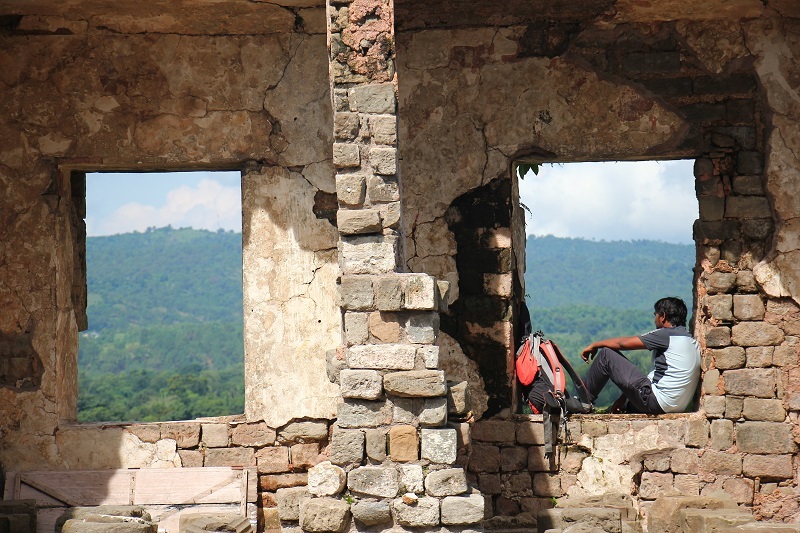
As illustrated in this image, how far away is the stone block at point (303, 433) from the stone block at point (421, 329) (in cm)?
179

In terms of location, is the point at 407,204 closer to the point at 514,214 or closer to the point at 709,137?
the point at 514,214

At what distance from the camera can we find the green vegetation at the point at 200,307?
4766 centimetres

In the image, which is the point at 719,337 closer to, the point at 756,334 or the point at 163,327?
the point at 756,334

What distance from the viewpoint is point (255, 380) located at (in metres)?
8.21

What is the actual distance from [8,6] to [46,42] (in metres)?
0.37

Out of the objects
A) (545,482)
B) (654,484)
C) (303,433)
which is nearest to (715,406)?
(654,484)

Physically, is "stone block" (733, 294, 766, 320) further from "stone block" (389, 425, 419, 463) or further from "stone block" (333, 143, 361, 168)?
"stone block" (333, 143, 361, 168)

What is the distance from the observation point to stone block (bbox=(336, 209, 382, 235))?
22.5 ft

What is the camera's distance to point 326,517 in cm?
641

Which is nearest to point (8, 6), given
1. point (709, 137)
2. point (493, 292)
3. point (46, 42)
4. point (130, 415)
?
point (46, 42)

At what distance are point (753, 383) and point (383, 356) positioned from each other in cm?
302

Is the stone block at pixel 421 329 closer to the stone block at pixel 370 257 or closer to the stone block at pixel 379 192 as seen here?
the stone block at pixel 370 257

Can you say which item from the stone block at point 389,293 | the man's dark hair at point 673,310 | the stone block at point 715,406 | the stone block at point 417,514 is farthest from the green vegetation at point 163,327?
the stone block at point 417,514

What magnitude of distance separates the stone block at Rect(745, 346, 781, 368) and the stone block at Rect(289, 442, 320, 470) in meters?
3.18
